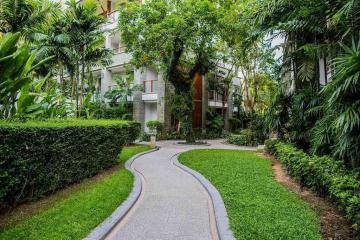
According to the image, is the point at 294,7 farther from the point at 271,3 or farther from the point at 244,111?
the point at 244,111

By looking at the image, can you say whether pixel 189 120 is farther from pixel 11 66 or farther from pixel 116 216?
pixel 116 216

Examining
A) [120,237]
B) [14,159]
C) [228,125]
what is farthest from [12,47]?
[228,125]

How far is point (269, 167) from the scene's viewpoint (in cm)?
1088

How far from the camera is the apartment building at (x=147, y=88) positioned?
22987 millimetres

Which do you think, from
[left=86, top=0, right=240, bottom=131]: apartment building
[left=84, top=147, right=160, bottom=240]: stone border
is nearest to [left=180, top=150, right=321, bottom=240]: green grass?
[left=84, top=147, right=160, bottom=240]: stone border

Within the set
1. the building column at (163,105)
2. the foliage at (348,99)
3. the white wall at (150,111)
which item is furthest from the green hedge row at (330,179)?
the white wall at (150,111)

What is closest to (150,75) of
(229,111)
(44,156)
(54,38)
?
(54,38)

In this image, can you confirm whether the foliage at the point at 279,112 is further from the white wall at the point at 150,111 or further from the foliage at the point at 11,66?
the white wall at the point at 150,111

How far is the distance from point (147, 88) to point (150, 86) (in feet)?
1.02

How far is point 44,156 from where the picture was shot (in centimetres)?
644

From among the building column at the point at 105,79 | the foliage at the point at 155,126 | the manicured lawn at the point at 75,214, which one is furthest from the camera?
the building column at the point at 105,79

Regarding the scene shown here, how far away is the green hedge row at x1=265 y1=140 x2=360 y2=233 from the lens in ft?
15.9

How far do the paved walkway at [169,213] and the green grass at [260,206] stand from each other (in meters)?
0.47

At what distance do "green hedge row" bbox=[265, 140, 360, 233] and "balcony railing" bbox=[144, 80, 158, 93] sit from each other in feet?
50.6
